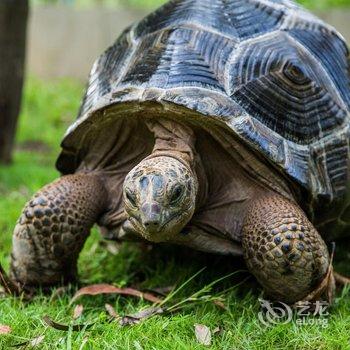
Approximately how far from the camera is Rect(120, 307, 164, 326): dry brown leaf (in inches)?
112

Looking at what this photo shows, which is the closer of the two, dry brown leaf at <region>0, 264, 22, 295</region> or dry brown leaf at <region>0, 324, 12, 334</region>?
dry brown leaf at <region>0, 324, 12, 334</region>

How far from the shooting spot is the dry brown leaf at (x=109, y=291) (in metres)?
3.28

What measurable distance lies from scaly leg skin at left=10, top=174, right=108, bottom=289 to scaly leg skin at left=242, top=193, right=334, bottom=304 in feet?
2.80

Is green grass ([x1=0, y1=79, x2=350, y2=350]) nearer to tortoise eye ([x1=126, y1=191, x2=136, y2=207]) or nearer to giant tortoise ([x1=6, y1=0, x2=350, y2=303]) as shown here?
giant tortoise ([x1=6, y1=0, x2=350, y2=303])

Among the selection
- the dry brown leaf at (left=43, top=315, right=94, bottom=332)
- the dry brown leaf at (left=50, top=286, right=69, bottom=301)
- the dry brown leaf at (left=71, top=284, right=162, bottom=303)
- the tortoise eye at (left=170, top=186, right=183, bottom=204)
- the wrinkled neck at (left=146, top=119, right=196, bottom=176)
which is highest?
the wrinkled neck at (left=146, top=119, right=196, bottom=176)

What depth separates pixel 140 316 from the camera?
2.91 meters

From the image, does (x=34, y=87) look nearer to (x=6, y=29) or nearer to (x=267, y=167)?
(x=6, y=29)

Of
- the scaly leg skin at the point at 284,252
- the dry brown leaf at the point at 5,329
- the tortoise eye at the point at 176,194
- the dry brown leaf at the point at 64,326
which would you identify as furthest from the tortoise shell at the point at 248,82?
the dry brown leaf at the point at 5,329

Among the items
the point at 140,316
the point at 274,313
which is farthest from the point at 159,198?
the point at 274,313

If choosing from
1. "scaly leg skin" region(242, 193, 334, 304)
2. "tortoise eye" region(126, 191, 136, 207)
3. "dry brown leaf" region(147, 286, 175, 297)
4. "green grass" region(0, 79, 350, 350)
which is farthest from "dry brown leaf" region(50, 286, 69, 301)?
"scaly leg skin" region(242, 193, 334, 304)

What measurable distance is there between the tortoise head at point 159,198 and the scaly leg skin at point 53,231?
1.42ft

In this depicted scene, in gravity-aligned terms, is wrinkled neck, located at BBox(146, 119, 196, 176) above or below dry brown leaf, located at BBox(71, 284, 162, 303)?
above

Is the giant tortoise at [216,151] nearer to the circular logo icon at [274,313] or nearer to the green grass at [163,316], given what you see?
the circular logo icon at [274,313]

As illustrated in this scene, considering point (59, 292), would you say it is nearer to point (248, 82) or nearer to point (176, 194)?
point (176, 194)
